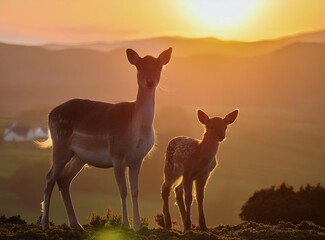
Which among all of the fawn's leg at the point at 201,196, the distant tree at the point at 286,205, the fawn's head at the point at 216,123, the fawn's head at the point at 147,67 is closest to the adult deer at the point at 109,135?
the fawn's head at the point at 147,67

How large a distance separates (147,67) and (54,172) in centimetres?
364

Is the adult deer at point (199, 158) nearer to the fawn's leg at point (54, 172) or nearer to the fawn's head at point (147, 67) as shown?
the fawn's head at point (147, 67)

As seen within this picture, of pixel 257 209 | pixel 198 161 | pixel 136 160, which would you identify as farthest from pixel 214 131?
pixel 257 209

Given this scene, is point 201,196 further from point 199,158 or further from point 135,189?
point 135,189

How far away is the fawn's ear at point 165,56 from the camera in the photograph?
731 inches

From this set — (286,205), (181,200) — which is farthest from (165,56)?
(286,205)

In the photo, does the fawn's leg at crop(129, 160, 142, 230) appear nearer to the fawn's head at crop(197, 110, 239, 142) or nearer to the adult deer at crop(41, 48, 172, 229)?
the adult deer at crop(41, 48, 172, 229)

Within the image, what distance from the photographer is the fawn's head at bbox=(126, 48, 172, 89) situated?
59.7ft

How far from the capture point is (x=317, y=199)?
3183cm

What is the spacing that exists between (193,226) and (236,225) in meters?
1.38

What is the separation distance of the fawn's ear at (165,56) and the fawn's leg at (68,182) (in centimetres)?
359

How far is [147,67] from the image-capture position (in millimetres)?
18203

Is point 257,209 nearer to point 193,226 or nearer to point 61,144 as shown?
point 193,226

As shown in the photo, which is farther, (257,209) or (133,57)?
(257,209)
